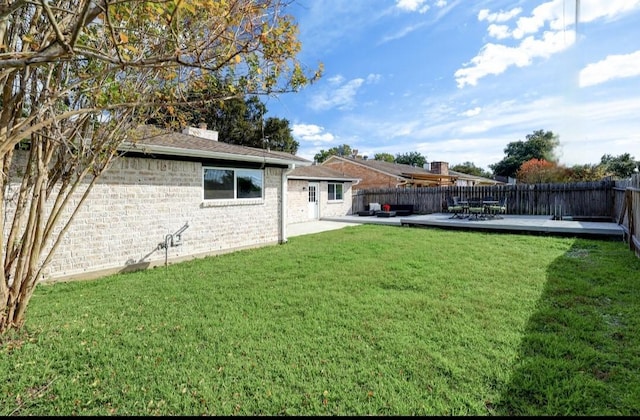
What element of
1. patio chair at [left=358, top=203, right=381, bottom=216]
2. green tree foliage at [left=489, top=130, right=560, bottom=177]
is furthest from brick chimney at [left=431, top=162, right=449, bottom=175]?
green tree foliage at [left=489, top=130, right=560, bottom=177]

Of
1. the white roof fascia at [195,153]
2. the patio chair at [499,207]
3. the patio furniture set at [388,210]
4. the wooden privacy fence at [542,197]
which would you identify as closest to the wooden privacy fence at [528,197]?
the wooden privacy fence at [542,197]

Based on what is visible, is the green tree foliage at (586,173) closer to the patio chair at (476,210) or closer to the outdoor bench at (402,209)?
the patio chair at (476,210)

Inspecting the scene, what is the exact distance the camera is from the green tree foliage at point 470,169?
56734 mm

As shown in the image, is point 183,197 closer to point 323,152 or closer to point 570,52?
point 570,52

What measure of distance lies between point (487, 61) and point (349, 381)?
36.9ft

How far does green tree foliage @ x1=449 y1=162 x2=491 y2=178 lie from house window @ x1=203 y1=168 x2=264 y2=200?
5459 cm

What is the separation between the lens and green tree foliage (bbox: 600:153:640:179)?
2985 centimetres

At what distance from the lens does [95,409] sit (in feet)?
8.13

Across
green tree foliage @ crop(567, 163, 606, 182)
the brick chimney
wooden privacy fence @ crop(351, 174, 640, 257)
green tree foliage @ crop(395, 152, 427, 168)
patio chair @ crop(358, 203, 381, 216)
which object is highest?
green tree foliage @ crop(395, 152, 427, 168)

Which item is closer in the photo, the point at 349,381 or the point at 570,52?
the point at 349,381

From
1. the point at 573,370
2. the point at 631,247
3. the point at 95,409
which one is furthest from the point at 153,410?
the point at 631,247

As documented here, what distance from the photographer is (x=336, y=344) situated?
3420 mm

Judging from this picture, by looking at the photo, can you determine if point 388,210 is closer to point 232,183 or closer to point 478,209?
point 478,209

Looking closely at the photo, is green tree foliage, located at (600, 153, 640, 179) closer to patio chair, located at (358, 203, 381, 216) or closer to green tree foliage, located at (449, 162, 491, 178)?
green tree foliage, located at (449, 162, 491, 178)
